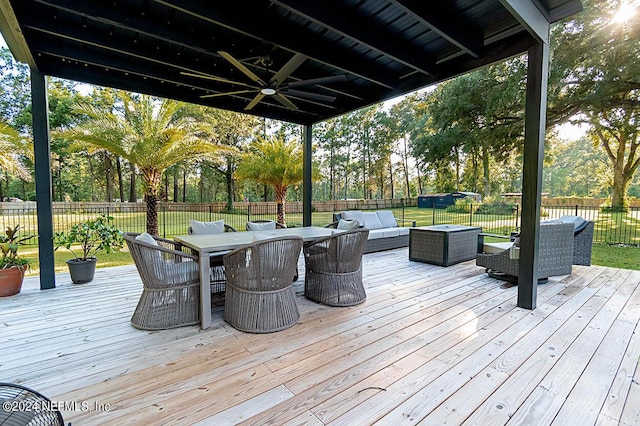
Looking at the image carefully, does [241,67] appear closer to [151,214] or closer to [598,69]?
[151,214]

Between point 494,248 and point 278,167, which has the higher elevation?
point 278,167

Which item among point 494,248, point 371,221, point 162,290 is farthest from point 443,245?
point 162,290

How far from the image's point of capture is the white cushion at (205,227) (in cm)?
413

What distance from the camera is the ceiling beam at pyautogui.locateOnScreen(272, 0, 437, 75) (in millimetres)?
2740

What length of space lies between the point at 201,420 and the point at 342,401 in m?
0.81

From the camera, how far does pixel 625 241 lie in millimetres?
7676

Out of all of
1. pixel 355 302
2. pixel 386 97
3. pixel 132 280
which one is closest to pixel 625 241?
pixel 386 97

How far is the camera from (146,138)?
669 cm

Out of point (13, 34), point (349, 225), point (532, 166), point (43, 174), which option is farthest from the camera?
point (349, 225)

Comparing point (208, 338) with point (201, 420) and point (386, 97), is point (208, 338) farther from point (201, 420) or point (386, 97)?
point (386, 97)

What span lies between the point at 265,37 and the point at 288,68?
43 cm

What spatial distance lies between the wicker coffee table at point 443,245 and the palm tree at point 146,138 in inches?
209

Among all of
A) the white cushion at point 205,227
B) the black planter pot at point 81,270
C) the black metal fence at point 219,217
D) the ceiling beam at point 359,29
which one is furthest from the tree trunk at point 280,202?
the ceiling beam at point 359,29

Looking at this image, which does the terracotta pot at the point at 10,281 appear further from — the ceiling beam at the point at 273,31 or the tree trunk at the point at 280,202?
the tree trunk at the point at 280,202
